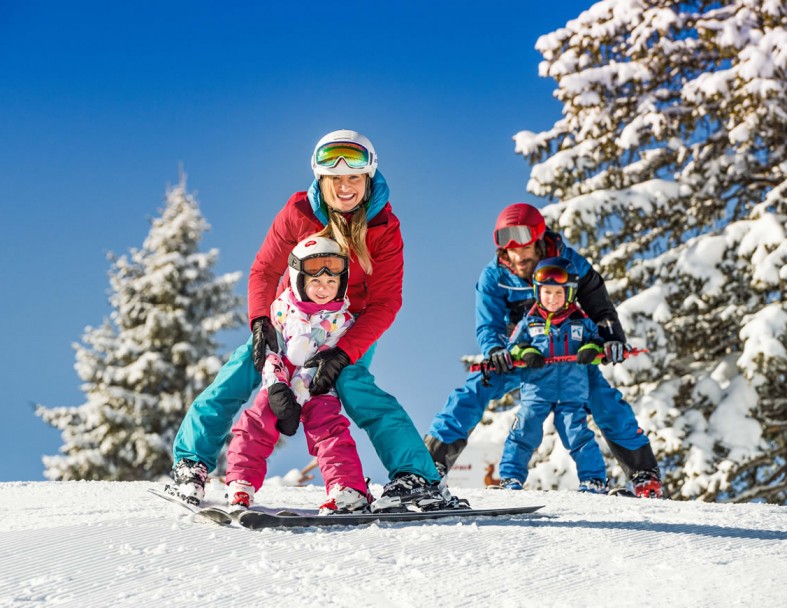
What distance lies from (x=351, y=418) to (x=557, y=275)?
2380 mm

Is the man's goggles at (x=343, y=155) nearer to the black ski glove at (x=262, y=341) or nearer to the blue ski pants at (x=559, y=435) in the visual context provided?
the black ski glove at (x=262, y=341)

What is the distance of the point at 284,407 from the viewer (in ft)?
10.7

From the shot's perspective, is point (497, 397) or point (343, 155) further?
point (497, 397)

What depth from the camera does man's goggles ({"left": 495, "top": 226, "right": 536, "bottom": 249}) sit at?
5.63 metres

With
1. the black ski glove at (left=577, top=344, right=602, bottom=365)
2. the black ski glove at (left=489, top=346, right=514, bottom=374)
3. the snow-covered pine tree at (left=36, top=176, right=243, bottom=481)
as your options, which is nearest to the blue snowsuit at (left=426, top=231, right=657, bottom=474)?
the black ski glove at (left=489, top=346, right=514, bottom=374)

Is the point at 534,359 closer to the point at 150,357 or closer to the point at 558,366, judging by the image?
the point at 558,366

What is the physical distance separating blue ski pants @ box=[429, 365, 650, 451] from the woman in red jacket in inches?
75.8

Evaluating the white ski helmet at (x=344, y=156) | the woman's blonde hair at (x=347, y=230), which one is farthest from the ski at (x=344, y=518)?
the white ski helmet at (x=344, y=156)

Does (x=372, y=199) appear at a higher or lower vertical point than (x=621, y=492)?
higher

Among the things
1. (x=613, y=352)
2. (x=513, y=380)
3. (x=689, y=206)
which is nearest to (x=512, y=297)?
(x=513, y=380)

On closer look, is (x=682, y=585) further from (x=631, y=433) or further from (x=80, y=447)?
(x=80, y=447)

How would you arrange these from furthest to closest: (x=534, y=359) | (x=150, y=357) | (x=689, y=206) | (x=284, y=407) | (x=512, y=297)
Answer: (x=150, y=357)
(x=689, y=206)
(x=512, y=297)
(x=534, y=359)
(x=284, y=407)

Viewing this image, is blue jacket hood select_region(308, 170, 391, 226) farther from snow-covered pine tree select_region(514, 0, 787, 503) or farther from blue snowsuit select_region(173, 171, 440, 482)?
snow-covered pine tree select_region(514, 0, 787, 503)

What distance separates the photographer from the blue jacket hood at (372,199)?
369cm
